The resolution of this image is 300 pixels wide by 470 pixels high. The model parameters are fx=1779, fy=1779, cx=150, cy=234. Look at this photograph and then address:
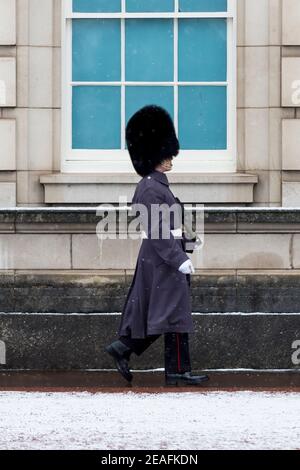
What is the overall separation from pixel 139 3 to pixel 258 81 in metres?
1.18

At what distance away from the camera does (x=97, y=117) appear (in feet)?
48.1

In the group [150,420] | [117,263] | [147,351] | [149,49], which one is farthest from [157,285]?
[149,49]

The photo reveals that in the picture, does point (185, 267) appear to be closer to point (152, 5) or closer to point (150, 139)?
point (150, 139)

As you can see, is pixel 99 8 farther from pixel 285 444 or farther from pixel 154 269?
pixel 285 444

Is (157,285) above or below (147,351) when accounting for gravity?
above

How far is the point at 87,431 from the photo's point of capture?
33.5ft

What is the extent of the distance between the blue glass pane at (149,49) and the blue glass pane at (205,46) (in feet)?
0.35

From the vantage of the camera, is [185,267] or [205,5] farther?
[205,5]

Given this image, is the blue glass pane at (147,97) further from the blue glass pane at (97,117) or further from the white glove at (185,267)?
the white glove at (185,267)

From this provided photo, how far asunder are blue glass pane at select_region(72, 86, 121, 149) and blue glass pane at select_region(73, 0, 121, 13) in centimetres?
63

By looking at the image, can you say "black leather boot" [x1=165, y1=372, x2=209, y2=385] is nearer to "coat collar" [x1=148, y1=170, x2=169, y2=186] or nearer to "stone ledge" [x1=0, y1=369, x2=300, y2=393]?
"stone ledge" [x1=0, y1=369, x2=300, y2=393]

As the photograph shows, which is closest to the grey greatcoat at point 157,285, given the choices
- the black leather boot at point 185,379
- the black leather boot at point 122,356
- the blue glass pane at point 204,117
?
A: the black leather boot at point 122,356

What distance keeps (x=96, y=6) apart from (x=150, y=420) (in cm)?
495

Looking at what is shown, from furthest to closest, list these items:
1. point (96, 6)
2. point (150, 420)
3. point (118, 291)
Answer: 1. point (96, 6)
2. point (118, 291)
3. point (150, 420)
